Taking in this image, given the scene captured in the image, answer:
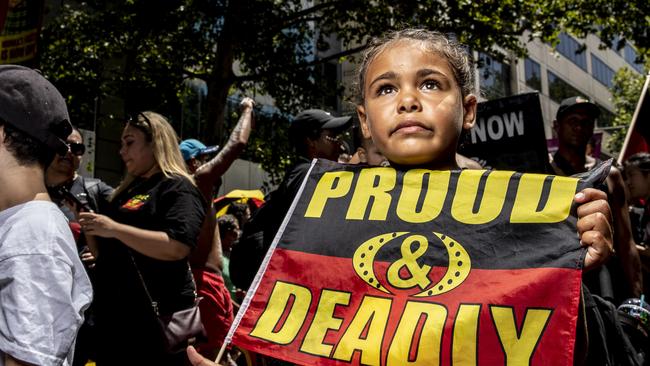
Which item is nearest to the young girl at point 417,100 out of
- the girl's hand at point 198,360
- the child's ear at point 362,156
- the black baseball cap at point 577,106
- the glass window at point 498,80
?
the girl's hand at point 198,360

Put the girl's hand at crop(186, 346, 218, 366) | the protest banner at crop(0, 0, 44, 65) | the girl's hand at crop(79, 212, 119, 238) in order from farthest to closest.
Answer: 1. the protest banner at crop(0, 0, 44, 65)
2. the girl's hand at crop(79, 212, 119, 238)
3. the girl's hand at crop(186, 346, 218, 366)

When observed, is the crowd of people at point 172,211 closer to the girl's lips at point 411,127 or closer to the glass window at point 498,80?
the girl's lips at point 411,127

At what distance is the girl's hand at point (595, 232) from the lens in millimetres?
1551

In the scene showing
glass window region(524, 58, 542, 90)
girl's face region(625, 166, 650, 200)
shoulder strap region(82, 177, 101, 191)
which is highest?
glass window region(524, 58, 542, 90)

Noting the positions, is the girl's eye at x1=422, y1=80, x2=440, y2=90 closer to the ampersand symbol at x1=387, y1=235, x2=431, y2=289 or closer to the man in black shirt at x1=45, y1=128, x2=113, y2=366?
the ampersand symbol at x1=387, y1=235, x2=431, y2=289

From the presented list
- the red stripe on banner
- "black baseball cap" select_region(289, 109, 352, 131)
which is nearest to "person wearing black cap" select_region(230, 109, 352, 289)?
"black baseball cap" select_region(289, 109, 352, 131)

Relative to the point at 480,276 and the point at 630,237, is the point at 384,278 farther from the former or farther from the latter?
the point at 630,237

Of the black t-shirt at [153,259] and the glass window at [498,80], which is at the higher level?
the glass window at [498,80]

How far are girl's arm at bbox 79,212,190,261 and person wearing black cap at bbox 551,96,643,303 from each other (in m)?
2.17

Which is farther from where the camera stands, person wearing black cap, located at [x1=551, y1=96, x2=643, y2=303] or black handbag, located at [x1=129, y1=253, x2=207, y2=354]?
person wearing black cap, located at [x1=551, y1=96, x2=643, y2=303]

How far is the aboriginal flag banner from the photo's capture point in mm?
1520

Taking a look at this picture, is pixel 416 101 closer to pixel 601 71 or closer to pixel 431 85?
pixel 431 85

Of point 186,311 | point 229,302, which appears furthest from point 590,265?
point 229,302

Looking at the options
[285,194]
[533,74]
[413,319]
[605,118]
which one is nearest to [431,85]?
[413,319]
